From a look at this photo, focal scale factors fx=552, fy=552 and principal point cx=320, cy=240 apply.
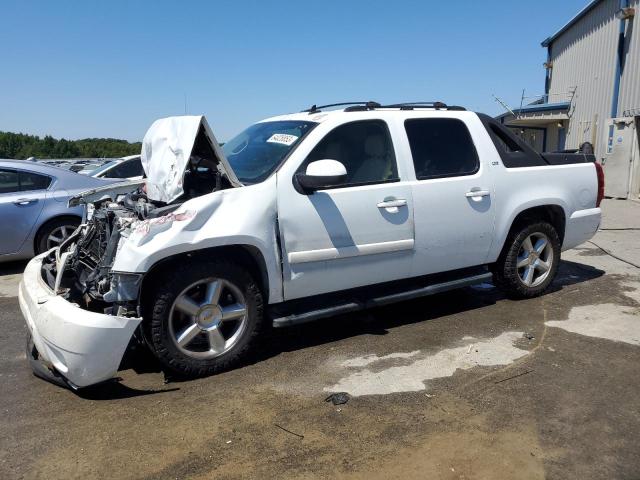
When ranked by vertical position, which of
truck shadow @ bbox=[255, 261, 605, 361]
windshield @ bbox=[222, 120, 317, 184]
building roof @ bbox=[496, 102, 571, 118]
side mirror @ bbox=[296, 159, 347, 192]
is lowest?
truck shadow @ bbox=[255, 261, 605, 361]

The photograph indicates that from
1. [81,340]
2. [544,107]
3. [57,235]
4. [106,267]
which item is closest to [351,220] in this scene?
[106,267]

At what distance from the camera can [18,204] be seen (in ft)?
23.5

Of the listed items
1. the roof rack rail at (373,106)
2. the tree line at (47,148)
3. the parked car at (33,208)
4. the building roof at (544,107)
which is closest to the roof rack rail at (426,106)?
the roof rack rail at (373,106)

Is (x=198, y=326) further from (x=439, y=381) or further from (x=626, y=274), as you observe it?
(x=626, y=274)

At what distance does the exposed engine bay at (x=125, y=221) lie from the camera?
3637mm

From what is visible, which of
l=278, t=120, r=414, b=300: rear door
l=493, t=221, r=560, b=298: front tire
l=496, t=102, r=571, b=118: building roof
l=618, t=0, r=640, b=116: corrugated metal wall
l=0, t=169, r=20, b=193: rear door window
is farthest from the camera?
l=496, t=102, r=571, b=118: building roof

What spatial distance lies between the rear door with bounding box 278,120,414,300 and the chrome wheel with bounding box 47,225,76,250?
4605mm

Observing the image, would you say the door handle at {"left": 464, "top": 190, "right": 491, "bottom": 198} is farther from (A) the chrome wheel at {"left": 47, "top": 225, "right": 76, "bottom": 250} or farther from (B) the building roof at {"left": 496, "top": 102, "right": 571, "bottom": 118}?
(B) the building roof at {"left": 496, "top": 102, "right": 571, "bottom": 118}

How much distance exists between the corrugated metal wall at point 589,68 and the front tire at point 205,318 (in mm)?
16069

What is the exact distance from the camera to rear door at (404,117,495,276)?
467 cm

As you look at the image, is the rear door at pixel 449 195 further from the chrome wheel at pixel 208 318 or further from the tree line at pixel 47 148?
the tree line at pixel 47 148

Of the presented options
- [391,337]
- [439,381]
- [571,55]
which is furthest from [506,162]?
[571,55]

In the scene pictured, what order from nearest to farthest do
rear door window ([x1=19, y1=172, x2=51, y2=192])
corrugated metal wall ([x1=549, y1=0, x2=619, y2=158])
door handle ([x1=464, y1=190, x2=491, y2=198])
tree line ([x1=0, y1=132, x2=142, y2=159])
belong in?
1. door handle ([x1=464, y1=190, x2=491, y2=198])
2. rear door window ([x1=19, y1=172, x2=51, y2=192])
3. corrugated metal wall ([x1=549, y1=0, x2=619, y2=158])
4. tree line ([x1=0, y1=132, x2=142, y2=159])

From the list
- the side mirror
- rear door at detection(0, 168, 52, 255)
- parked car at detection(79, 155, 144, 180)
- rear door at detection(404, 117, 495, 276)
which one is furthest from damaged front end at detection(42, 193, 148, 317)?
parked car at detection(79, 155, 144, 180)
